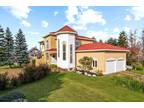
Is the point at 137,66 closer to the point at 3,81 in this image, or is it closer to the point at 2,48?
the point at 3,81

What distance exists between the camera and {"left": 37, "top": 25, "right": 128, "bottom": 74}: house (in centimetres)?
2361

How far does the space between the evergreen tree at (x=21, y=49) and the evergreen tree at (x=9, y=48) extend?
1049mm

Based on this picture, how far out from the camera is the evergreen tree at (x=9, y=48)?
3428 centimetres

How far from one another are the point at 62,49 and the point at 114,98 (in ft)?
41.9

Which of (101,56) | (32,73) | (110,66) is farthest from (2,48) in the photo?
(32,73)

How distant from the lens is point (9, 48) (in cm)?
3469

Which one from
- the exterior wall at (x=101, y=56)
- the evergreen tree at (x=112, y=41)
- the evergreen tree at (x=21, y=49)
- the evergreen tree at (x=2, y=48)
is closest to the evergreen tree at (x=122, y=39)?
the evergreen tree at (x=112, y=41)

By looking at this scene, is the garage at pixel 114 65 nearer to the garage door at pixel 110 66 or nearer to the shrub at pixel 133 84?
the garage door at pixel 110 66

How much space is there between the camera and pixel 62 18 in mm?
26969

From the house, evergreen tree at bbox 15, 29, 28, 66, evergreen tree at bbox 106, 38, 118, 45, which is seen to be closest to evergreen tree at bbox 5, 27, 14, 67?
evergreen tree at bbox 15, 29, 28, 66

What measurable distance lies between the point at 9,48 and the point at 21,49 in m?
2.02

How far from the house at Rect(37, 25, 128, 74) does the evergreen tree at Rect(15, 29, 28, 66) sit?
7.81 metres

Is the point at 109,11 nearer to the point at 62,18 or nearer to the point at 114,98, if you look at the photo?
the point at 62,18

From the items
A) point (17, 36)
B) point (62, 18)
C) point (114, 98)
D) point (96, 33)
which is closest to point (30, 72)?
point (114, 98)
